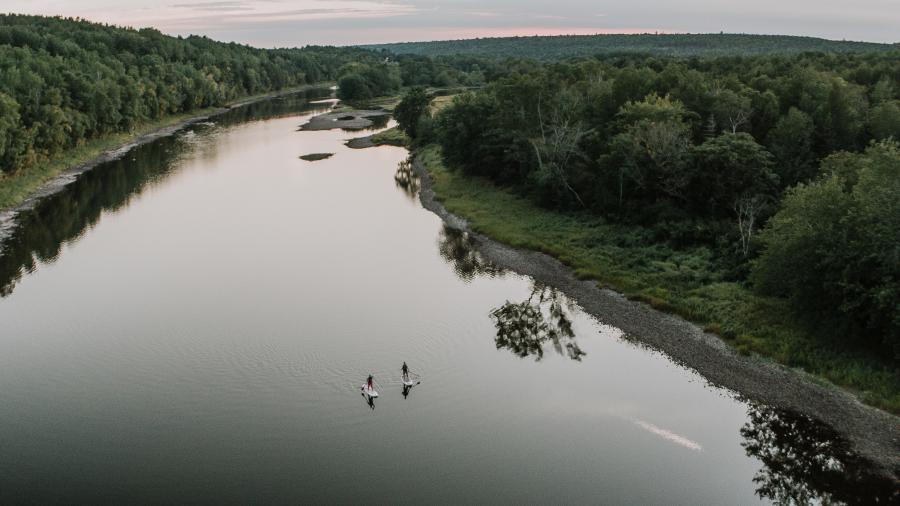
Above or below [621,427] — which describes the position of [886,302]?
above

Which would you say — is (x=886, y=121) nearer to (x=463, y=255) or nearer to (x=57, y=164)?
(x=463, y=255)

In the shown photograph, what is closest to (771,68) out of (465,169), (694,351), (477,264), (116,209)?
(465,169)

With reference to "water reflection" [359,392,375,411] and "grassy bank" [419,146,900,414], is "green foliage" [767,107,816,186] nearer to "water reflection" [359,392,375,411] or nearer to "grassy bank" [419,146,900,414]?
"grassy bank" [419,146,900,414]

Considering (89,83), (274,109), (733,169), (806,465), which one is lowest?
(274,109)

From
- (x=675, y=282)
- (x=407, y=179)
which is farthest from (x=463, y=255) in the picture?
(x=407, y=179)

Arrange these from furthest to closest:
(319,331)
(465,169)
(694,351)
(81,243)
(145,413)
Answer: (465,169)
(81,243)
(319,331)
(694,351)
(145,413)

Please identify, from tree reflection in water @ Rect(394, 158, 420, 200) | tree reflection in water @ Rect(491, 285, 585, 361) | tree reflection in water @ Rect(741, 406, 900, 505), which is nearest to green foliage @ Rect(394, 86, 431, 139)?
tree reflection in water @ Rect(394, 158, 420, 200)

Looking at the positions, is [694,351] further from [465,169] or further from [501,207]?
[465,169]
